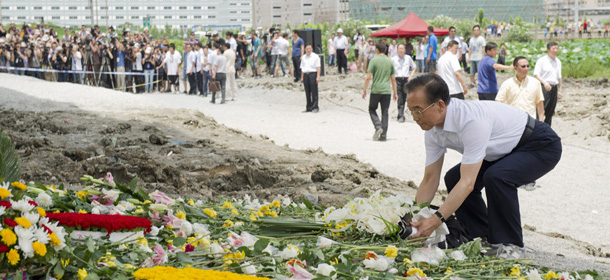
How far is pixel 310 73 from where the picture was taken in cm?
1758

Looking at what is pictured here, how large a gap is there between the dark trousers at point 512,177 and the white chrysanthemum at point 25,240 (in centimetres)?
286

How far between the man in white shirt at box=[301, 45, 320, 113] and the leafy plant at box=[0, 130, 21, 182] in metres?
13.2

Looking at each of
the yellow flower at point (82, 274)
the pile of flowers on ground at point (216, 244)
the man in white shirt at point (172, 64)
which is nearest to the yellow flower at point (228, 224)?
the pile of flowers on ground at point (216, 244)

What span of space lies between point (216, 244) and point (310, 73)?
14039 millimetres

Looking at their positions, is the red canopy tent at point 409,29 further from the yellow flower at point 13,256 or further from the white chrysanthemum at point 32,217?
the yellow flower at point 13,256

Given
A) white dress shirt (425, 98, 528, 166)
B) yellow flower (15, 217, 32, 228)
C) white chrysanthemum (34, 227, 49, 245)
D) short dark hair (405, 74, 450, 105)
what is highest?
short dark hair (405, 74, 450, 105)

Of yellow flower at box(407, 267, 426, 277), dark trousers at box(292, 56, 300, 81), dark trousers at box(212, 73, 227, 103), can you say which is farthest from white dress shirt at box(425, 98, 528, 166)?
dark trousers at box(292, 56, 300, 81)

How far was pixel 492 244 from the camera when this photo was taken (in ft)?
15.6

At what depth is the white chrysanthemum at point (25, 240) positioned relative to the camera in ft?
10.4

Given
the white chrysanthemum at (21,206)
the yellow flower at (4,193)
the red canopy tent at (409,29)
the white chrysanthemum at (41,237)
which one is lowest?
the white chrysanthemum at (41,237)

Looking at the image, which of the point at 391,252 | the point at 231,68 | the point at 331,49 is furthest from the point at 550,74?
the point at 331,49

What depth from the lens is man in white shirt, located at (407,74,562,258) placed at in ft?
14.6

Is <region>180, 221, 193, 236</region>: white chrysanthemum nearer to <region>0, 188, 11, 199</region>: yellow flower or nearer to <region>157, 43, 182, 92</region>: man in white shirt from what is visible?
<region>0, 188, 11, 199</region>: yellow flower

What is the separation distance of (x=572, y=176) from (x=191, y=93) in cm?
1613
